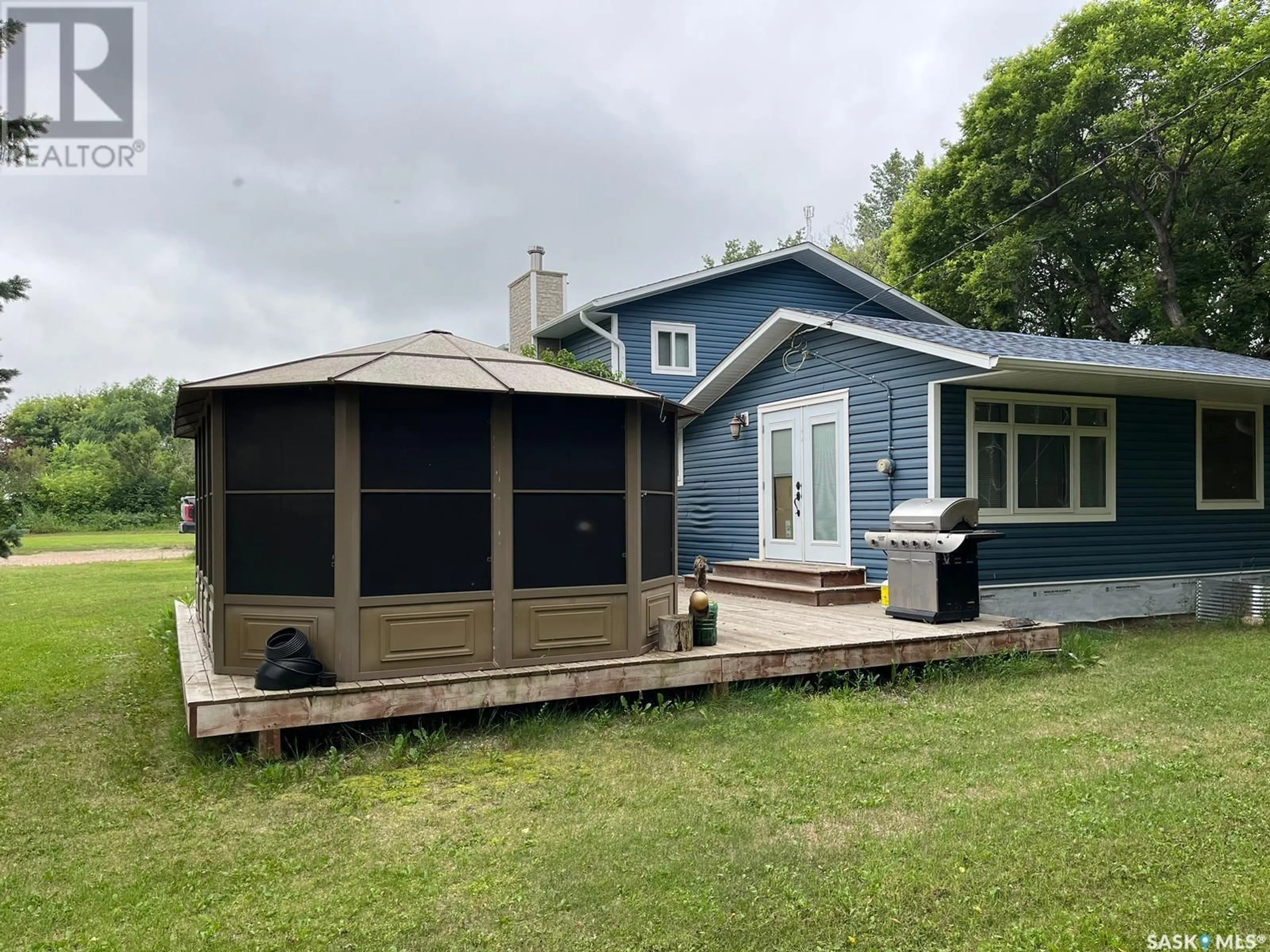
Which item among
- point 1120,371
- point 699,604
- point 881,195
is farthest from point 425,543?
point 881,195

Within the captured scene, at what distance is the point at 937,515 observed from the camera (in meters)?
7.17

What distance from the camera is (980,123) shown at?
18859 mm

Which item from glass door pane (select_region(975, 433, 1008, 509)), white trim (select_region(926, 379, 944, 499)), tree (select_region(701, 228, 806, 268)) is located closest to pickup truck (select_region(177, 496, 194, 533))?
white trim (select_region(926, 379, 944, 499))

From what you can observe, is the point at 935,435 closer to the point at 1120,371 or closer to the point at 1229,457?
the point at 1120,371

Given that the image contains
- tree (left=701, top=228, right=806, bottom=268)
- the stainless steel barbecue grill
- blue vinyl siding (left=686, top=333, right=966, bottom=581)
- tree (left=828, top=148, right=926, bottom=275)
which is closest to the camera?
the stainless steel barbecue grill

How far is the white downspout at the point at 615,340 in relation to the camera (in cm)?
1423

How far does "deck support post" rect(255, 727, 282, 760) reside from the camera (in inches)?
183

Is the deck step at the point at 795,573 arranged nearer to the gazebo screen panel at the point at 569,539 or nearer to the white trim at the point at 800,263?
the gazebo screen panel at the point at 569,539

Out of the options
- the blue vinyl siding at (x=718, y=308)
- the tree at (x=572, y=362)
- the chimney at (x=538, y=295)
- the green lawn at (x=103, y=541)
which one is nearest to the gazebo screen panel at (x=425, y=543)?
the tree at (x=572, y=362)

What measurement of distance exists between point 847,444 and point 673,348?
6.10 meters

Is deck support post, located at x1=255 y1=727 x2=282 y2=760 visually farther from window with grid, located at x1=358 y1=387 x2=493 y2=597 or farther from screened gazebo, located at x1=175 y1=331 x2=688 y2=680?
window with grid, located at x1=358 y1=387 x2=493 y2=597

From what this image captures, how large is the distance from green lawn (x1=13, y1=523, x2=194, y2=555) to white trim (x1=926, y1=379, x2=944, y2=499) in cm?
2117

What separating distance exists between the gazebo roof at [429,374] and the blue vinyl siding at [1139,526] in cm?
377

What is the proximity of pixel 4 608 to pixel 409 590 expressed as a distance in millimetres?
9373
